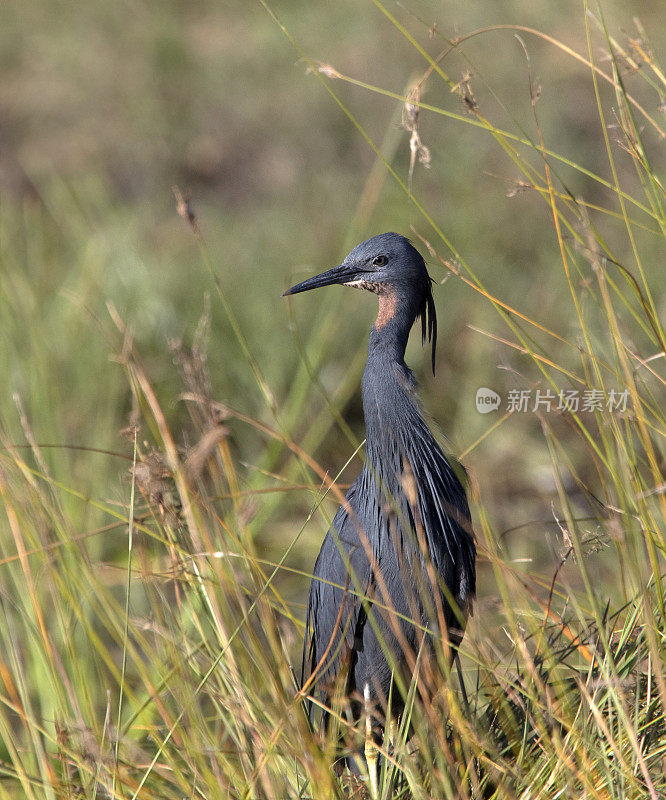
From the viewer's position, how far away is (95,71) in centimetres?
654

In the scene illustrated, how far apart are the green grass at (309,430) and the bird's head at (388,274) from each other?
118mm

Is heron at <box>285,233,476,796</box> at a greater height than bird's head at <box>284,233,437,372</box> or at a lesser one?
lesser

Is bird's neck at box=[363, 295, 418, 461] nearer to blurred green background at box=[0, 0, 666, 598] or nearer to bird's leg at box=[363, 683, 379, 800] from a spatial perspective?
blurred green background at box=[0, 0, 666, 598]

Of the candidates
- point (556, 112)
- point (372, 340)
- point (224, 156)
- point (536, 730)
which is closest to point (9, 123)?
point (224, 156)

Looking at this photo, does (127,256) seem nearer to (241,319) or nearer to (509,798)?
(241,319)

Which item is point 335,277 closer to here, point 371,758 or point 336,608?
point 336,608
